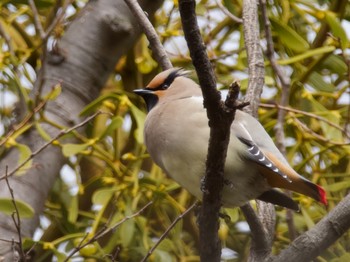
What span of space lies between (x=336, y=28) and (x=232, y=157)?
1.72 feet

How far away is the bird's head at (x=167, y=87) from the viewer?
228 cm

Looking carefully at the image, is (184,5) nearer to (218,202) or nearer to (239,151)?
(218,202)

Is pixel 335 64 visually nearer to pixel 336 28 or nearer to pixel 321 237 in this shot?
pixel 336 28

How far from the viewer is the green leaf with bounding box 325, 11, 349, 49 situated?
232 cm

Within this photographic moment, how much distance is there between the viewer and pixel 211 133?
1.62 m

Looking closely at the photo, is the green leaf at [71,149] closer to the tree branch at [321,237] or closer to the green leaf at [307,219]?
the green leaf at [307,219]

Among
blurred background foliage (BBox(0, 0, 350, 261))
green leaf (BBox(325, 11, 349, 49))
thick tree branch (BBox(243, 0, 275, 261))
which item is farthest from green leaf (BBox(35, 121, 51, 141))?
green leaf (BBox(325, 11, 349, 49))

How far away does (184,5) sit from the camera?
1.43 m

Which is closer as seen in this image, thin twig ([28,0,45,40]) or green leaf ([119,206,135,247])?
thin twig ([28,0,45,40])

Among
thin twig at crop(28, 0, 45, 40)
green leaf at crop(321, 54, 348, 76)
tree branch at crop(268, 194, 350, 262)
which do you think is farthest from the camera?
green leaf at crop(321, 54, 348, 76)

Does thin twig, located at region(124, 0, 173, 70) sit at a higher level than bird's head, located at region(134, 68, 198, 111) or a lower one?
higher

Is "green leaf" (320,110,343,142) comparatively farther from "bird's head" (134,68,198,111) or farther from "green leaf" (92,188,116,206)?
"green leaf" (92,188,116,206)

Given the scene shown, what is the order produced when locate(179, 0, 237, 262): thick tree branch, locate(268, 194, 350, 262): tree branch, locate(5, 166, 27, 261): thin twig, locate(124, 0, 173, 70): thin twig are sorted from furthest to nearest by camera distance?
locate(124, 0, 173, 70): thin twig, locate(5, 166, 27, 261): thin twig, locate(268, 194, 350, 262): tree branch, locate(179, 0, 237, 262): thick tree branch

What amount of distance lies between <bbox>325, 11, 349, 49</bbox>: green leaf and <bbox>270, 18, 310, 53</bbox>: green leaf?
0.10 m
